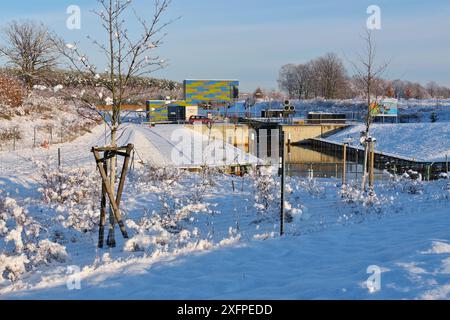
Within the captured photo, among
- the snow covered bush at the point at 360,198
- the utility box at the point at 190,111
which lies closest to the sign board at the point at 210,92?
the utility box at the point at 190,111

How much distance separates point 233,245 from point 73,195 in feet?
22.4

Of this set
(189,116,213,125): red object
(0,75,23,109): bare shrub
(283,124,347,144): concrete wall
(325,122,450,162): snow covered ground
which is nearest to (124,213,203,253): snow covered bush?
(325,122,450,162): snow covered ground

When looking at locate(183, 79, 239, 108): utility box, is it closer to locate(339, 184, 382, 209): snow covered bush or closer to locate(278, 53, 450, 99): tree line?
locate(278, 53, 450, 99): tree line

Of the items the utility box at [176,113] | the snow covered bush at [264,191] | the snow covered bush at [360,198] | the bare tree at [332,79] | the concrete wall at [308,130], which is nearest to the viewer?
the snow covered bush at [264,191]

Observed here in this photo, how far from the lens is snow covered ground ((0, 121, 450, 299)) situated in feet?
20.3

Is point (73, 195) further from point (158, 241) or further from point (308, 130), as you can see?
point (308, 130)

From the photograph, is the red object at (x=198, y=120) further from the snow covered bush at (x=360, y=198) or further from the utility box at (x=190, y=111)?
the snow covered bush at (x=360, y=198)

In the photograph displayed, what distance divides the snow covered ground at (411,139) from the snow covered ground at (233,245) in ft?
78.8

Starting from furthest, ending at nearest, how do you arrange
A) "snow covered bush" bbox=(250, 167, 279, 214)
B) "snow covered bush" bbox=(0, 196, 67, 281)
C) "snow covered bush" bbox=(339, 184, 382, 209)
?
"snow covered bush" bbox=(339, 184, 382, 209) < "snow covered bush" bbox=(250, 167, 279, 214) < "snow covered bush" bbox=(0, 196, 67, 281)

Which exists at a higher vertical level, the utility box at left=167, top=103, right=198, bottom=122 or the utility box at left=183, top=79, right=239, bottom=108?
the utility box at left=183, top=79, right=239, bottom=108

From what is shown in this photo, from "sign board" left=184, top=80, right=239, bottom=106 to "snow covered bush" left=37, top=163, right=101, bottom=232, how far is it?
6034cm

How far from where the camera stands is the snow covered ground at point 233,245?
20.3 ft

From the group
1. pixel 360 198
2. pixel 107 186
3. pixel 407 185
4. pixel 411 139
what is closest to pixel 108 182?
pixel 107 186

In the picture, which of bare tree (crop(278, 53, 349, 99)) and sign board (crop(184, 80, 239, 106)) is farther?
bare tree (crop(278, 53, 349, 99))
